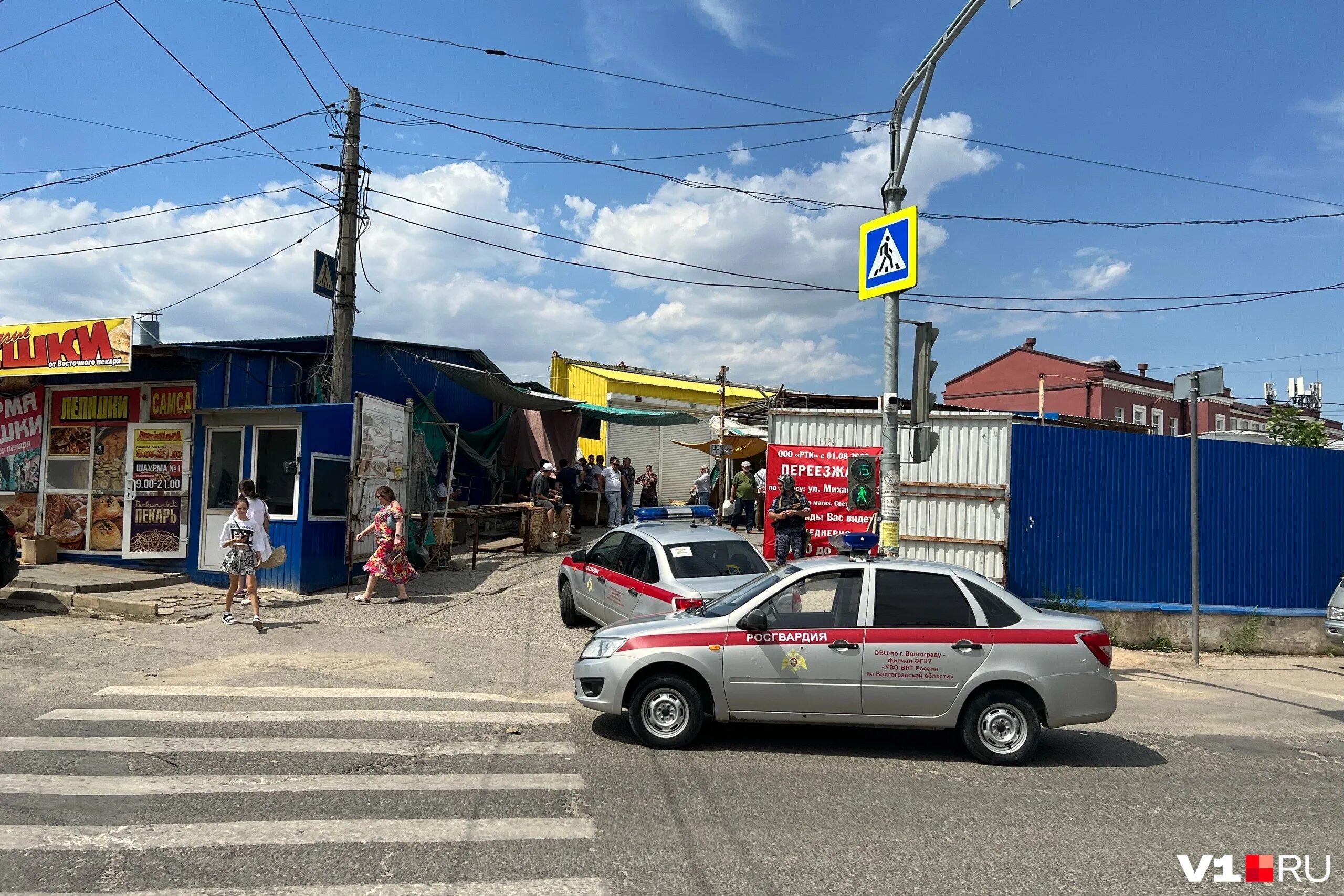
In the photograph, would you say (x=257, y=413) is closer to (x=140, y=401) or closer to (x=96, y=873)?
(x=140, y=401)

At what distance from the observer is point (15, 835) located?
14.7 feet

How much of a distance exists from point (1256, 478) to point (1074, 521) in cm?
299

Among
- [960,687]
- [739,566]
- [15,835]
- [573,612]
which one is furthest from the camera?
[573,612]

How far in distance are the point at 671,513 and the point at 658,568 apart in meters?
5.08

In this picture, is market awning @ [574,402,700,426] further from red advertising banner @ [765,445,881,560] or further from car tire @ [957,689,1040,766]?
car tire @ [957,689,1040,766]

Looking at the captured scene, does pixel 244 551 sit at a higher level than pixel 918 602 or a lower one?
lower

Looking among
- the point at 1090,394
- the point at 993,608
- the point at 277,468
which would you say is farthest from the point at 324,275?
the point at 1090,394

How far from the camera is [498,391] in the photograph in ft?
58.6

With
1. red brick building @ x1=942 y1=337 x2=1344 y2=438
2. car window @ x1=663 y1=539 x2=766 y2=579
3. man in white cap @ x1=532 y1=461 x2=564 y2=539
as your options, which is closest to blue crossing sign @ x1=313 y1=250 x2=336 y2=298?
man in white cap @ x1=532 y1=461 x2=564 y2=539

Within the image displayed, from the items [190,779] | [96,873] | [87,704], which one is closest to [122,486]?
[87,704]

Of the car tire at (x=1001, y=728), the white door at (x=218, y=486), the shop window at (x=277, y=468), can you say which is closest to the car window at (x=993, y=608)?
the car tire at (x=1001, y=728)

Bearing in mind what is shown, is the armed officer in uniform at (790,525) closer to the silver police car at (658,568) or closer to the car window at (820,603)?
the silver police car at (658,568)

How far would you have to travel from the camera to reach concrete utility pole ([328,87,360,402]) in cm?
1402

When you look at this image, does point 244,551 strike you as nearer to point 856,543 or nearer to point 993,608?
point 856,543
